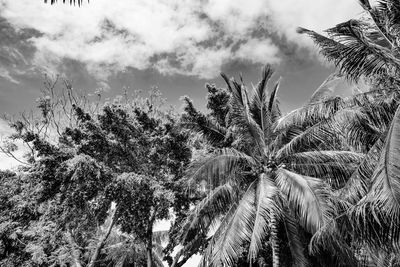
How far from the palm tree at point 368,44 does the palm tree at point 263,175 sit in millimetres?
971

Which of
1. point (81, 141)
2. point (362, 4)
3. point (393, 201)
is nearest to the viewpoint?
point (393, 201)

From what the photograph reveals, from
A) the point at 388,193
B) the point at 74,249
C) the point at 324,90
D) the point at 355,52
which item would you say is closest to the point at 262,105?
the point at 324,90

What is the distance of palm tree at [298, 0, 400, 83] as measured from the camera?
253 inches

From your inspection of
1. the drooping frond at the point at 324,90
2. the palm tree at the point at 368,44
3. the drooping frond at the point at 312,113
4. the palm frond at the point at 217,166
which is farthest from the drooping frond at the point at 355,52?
the palm frond at the point at 217,166

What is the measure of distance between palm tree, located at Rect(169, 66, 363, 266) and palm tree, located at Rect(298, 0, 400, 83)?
38.2 inches

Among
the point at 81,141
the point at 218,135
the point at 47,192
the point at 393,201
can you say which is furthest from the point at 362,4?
the point at 47,192

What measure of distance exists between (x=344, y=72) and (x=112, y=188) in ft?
28.0

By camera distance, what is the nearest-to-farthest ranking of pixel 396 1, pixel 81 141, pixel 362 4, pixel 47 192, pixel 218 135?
pixel 396 1 < pixel 362 4 < pixel 218 135 < pixel 47 192 < pixel 81 141

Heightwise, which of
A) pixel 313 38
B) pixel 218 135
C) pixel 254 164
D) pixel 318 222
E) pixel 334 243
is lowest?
pixel 334 243

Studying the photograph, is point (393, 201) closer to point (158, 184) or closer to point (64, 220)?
point (158, 184)

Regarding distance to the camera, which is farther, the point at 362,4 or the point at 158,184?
the point at 158,184

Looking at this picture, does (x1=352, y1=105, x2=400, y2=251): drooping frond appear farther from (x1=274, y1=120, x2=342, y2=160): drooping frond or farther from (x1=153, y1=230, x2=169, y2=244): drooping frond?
(x1=153, y1=230, x2=169, y2=244): drooping frond

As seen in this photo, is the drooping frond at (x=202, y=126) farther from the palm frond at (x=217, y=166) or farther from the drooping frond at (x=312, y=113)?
the drooping frond at (x=312, y=113)

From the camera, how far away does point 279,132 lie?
9.41 m
